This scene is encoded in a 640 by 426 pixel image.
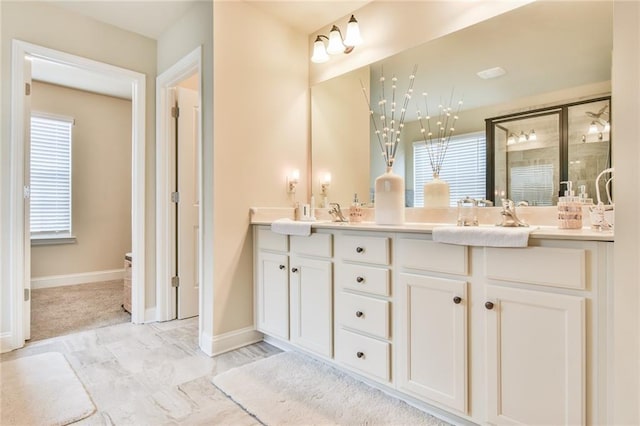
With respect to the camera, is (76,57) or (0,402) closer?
(0,402)

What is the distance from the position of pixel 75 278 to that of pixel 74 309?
129cm

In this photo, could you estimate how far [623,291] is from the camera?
3.51 ft

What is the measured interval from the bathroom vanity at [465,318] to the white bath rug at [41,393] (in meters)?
1.20

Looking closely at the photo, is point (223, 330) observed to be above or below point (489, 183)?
below

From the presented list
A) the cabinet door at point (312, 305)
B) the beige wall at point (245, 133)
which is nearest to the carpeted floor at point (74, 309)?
the beige wall at point (245, 133)

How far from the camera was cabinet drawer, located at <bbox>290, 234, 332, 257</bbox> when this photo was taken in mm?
1981

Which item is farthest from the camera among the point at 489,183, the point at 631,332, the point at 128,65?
the point at 128,65

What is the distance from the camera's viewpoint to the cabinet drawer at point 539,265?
1.17 m

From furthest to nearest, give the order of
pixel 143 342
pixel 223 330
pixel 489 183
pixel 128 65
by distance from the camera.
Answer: pixel 128 65 → pixel 143 342 → pixel 223 330 → pixel 489 183

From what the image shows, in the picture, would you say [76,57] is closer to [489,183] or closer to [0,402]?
[0,402]

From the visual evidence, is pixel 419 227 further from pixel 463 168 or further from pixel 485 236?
pixel 463 168

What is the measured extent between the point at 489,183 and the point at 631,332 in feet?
3.25

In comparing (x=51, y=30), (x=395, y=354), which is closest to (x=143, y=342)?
(x=395, y=354)

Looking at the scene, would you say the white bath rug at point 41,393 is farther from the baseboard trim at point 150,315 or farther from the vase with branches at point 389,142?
the vase with branches at point 389,142
